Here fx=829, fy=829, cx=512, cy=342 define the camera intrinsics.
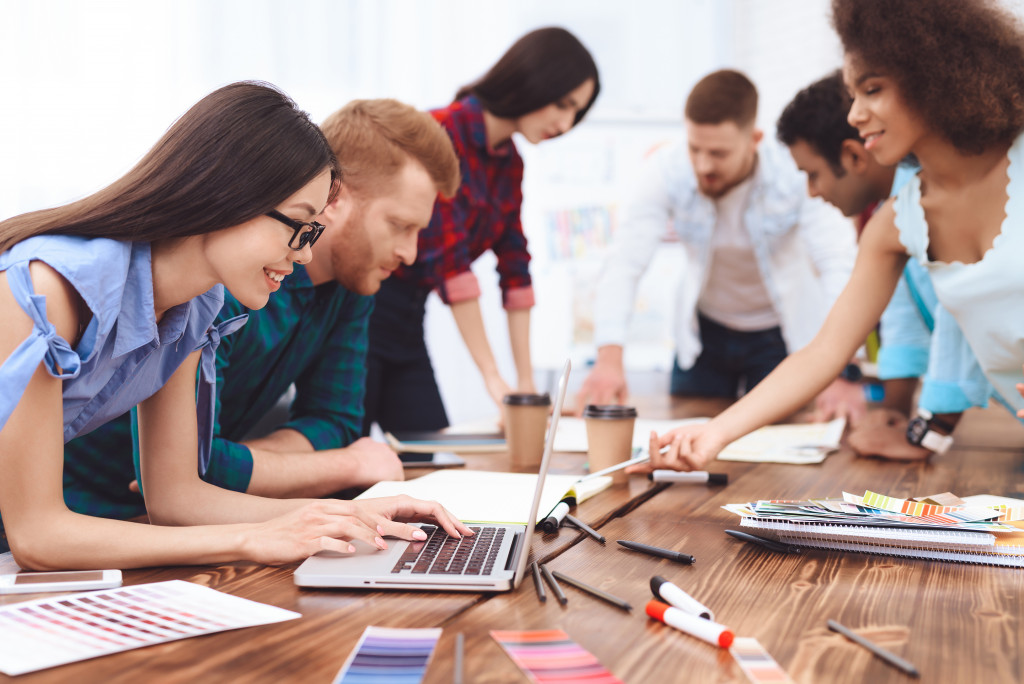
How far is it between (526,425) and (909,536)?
2.34ft

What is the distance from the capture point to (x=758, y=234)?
239 centimetres

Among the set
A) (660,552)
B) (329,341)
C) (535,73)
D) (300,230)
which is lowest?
(660,552)

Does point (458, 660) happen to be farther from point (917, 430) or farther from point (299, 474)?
point (917, 430)

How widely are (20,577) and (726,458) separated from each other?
1.16 metres

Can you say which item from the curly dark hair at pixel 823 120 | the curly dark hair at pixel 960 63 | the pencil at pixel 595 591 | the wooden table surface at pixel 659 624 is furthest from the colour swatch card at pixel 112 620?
the curly dark hair at pixel 823 120

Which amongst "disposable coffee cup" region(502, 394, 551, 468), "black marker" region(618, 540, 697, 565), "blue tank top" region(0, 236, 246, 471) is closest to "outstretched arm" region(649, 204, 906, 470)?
"disposable coffee cup" region(502, 394, 551, 468)

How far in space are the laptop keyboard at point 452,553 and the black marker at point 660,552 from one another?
0.15m

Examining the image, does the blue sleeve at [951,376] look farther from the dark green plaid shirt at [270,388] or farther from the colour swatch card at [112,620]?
the colour swatch card at [112,620]

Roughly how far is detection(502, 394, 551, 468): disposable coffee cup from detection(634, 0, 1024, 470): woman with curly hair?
0.73 ft

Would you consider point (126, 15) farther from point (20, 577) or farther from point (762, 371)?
point (20, 577)

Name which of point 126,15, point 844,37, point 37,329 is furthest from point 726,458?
point 126,15

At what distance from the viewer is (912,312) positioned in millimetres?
1908

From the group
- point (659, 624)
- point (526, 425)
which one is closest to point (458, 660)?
point (659, 624)

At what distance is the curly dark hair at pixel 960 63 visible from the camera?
4.23ft
